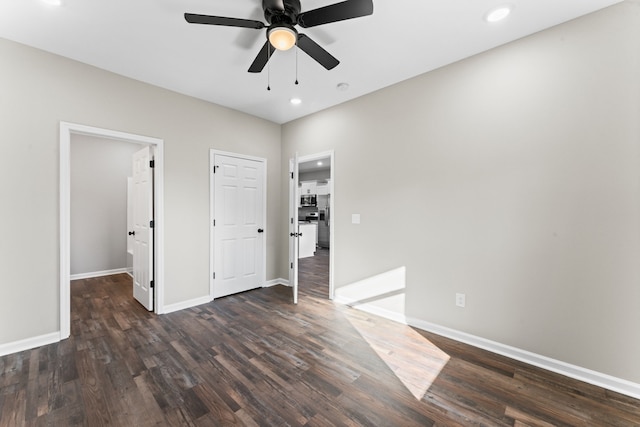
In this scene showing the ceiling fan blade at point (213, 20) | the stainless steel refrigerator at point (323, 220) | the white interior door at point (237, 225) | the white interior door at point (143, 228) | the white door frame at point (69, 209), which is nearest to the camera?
the ceiling fan blade at point (213, 20)

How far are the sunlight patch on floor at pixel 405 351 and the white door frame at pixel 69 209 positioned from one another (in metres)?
2.53

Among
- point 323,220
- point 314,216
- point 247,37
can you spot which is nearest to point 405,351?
point 247,37

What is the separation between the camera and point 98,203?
17.0 feet

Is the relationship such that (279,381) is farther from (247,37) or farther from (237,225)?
(247,37)

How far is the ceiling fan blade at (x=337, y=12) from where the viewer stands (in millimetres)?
1624

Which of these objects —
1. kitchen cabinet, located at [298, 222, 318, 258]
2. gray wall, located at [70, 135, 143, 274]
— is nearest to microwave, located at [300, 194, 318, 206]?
kitchen cabinet, located at [298, 222, 318, 258]

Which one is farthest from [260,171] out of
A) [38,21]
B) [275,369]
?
[275,369]

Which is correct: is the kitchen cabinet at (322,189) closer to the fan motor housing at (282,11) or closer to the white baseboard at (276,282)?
the white baseboard at (276,282)

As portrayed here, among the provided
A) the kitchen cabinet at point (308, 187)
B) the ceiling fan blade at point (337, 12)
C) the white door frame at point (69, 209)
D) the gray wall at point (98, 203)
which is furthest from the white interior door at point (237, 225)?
the kitchen cabinet at point (308, 187)

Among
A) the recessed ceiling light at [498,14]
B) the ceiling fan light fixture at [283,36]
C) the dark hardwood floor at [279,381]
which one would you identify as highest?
the recessed ceiling light at [498,14]

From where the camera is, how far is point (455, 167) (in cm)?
277

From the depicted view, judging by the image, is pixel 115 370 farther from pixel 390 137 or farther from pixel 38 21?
pixel 390 137

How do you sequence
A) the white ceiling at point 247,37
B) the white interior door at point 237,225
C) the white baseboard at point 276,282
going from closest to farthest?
the white ceiling at point 247,37 < the white interior door at point 237,225 < the white baseboard at point 276,282

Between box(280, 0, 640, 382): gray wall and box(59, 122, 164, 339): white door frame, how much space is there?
2754 millimetres
